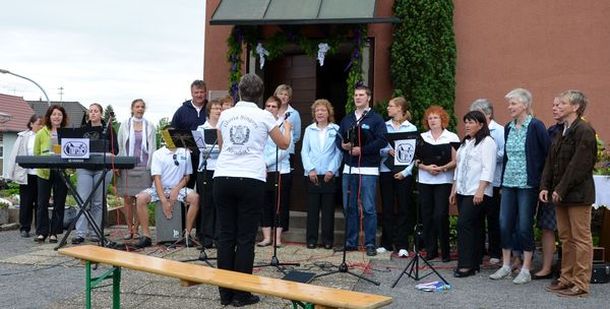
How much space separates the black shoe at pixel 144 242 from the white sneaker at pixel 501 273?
4.33m

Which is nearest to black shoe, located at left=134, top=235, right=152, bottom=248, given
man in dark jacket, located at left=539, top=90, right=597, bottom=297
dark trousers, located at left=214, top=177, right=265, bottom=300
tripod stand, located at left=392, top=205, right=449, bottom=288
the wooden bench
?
the wooden bench

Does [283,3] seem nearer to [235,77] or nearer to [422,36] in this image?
[235,77]

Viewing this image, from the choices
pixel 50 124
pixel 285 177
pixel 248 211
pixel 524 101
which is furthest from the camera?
pixel 50 124

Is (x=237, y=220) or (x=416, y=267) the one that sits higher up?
(x=237, y=220)

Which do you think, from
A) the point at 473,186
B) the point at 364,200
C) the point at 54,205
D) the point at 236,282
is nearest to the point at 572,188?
the point at 473,186

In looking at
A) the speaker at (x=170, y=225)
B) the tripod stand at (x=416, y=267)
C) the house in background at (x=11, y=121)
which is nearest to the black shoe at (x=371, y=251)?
the tripod stand at (x=416, y=267)

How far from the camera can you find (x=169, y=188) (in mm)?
8383

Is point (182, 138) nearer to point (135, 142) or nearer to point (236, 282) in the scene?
point (135, 142)

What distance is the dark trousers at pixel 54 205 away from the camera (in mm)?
9008

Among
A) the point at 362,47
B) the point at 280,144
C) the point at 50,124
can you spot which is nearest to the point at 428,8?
the point at 362,47

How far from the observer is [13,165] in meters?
9.66

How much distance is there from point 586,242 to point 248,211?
3.20 metres

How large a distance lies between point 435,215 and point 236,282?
12.7ft

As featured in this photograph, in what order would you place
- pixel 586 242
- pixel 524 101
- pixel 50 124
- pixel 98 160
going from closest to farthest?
pixel 586 242 → pixel 524 101 → pixel 98 160 → pixel 50 124
